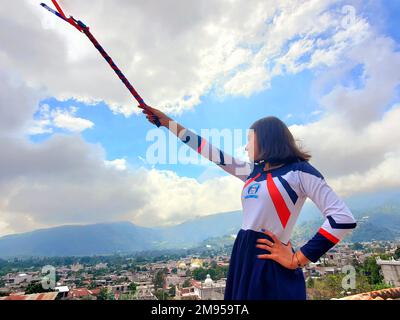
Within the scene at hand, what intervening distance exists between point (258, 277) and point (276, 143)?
63 centimetres

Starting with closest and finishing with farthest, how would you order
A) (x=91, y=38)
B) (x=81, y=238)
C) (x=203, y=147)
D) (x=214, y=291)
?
→ (x=91, y=38) → (x=203, y=147) → (x=214, y=291) → (x=81, y=238)

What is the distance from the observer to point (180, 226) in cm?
11400

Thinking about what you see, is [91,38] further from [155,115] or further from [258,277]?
[258,277]

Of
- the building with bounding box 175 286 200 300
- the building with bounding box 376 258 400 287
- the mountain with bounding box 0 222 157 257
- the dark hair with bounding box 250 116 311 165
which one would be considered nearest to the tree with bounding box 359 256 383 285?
the building with bounding box 376 258 400 287

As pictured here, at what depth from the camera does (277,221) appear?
4.08ft

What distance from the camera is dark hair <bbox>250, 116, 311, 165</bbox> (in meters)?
1.38

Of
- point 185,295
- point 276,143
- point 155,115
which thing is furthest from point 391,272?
point 155,115

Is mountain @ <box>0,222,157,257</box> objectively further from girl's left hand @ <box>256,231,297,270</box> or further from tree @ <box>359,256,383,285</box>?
girl's left hand @ <box>256,231,297,270</box>

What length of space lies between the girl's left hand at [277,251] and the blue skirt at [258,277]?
2 cm

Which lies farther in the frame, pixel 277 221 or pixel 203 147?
pixel 203 147

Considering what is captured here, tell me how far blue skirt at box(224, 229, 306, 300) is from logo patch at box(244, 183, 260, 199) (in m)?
0.16

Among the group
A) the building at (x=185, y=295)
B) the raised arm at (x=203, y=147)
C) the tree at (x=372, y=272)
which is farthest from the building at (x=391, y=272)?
the raised arm at (x=203, y=147)

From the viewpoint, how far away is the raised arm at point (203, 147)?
1.73 meters

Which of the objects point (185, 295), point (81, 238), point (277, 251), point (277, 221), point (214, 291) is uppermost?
point (277, 221)
